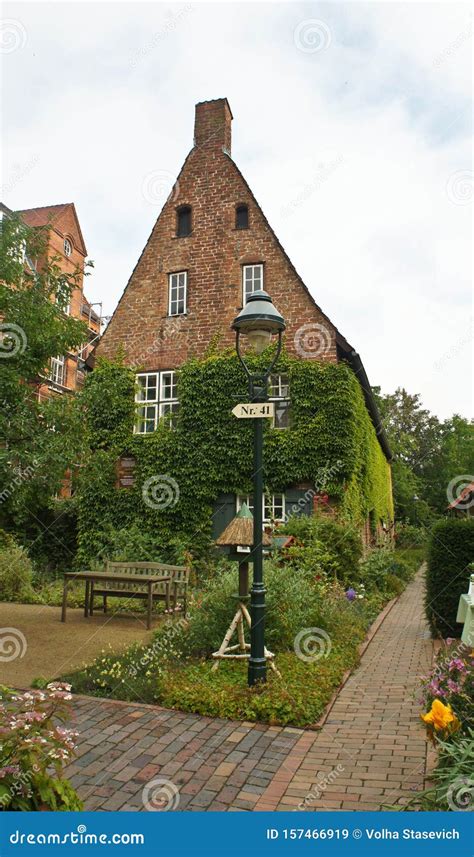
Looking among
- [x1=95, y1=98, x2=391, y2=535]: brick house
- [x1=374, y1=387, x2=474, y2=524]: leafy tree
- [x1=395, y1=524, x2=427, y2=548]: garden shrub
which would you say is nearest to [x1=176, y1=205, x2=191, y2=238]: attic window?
[x1=95, y1=98, x2=391, y2=535]: brick house

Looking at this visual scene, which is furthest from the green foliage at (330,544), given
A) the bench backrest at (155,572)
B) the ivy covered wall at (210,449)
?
the bench backrest at (155,572)

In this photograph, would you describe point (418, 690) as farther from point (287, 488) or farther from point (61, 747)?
point (287, 488)

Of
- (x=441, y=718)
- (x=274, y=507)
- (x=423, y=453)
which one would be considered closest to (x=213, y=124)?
(x=274, y=507)

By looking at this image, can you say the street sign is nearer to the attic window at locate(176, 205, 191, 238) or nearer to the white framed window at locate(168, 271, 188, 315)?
the white framed window at locate(168, 271, 188, 315)

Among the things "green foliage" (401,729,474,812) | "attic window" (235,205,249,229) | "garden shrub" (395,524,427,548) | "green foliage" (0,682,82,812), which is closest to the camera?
"green foliage" (0,682,82,812)

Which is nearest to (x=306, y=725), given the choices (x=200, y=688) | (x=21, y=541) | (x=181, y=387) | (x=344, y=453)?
(x=200, y=688)

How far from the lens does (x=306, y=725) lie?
213 inches

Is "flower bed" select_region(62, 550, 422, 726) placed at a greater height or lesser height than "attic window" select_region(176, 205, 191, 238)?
lesser

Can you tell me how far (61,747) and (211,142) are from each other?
17.3 m

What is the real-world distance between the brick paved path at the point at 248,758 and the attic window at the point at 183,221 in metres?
14.1

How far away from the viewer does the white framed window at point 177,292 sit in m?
16.8

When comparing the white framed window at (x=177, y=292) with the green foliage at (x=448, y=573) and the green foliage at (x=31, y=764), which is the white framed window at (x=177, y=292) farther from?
the green foliage at (x=31, y=764)

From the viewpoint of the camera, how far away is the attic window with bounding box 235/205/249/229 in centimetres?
1666

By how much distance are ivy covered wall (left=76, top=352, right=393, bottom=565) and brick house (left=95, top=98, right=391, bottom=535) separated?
44 cm
